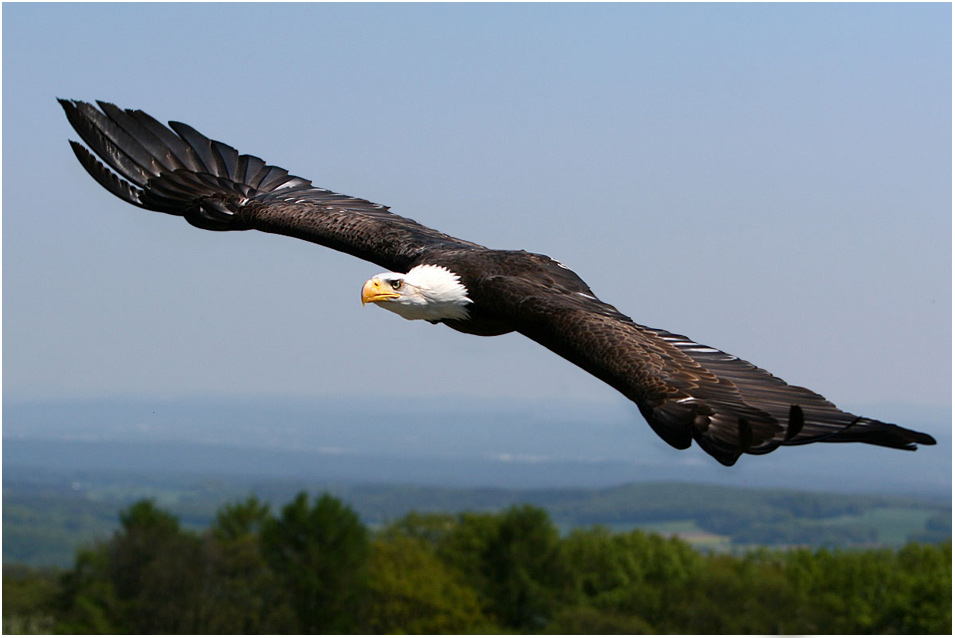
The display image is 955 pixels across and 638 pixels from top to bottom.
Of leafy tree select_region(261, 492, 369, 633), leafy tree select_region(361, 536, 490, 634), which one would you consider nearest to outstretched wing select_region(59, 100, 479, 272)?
leafy tree select_region(361, 536, 490, 634)

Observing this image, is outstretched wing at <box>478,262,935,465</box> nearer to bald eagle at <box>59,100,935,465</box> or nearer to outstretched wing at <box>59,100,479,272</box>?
bald eagle at <box>59,100,935,465</box>

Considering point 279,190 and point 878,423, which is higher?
point 279,190

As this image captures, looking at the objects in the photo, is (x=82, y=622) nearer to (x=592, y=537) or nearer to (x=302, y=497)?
(x=302, y=497)

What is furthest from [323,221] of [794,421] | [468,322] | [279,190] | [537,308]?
[794,421]

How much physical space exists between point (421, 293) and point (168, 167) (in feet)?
18.2

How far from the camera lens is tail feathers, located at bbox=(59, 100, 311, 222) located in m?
15.6

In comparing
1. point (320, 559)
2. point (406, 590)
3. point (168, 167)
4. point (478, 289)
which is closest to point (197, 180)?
point (168, 167)

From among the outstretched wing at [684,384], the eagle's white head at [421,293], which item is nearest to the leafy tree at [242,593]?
the eagle's white head at [421,293]

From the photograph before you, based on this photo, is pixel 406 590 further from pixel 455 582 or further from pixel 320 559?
pixel 320 559

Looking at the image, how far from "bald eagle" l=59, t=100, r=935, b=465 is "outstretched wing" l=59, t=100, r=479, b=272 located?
0.05 ft

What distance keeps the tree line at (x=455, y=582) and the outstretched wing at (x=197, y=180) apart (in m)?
103

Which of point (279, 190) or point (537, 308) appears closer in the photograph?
point (537, 308)

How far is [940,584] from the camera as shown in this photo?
374ft

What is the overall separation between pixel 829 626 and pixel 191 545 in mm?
62474
